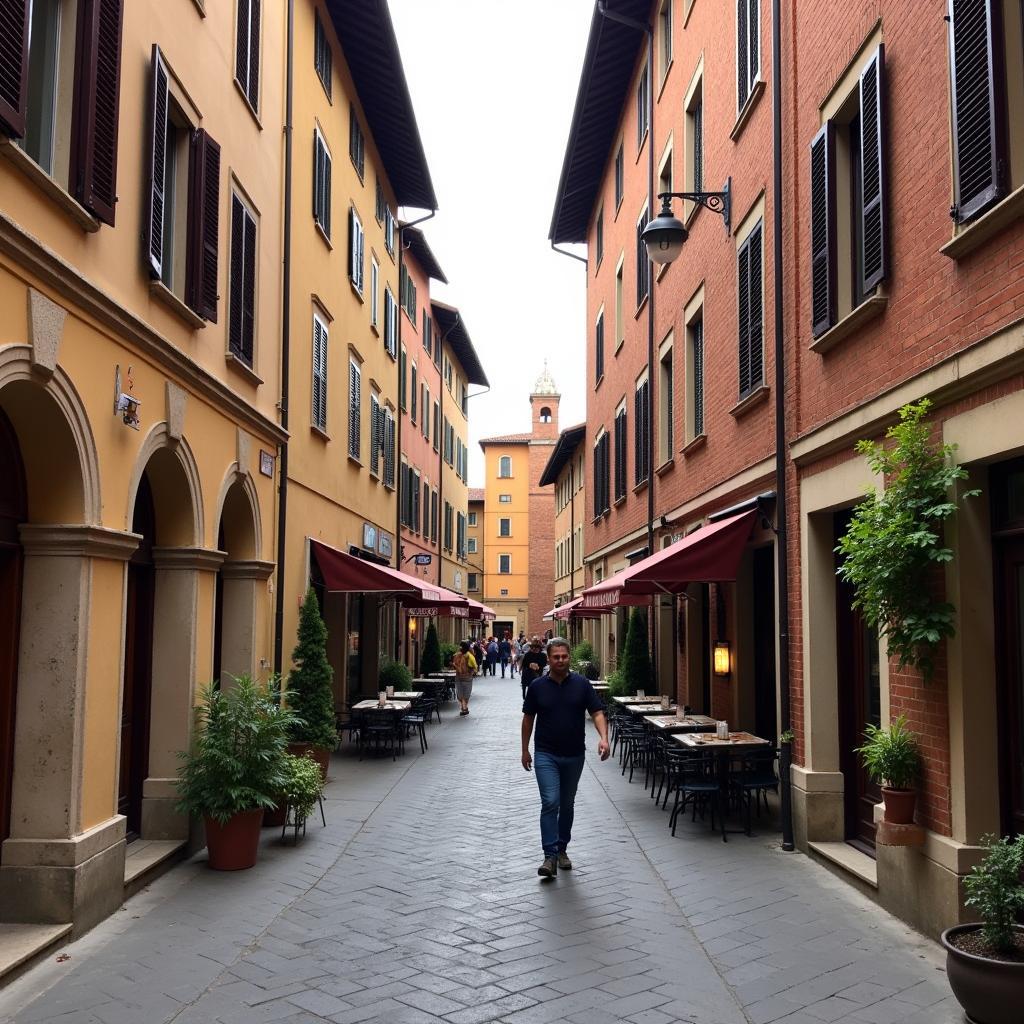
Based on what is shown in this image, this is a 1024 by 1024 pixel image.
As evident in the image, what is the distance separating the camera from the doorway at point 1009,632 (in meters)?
5.71

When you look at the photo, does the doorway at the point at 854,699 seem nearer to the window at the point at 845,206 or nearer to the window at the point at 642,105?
the window at the point at 845,206

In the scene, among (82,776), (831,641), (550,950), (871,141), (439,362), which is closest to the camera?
(550,950)

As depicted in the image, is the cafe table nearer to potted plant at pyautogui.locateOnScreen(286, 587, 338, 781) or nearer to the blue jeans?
the blue jeans

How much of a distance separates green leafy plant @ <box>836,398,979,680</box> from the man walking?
2522 millimetres

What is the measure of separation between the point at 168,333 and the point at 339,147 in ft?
31.9

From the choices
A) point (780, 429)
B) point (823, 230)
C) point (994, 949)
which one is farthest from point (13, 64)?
point (780, 429)

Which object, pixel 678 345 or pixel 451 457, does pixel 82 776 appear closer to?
pixel 678 345

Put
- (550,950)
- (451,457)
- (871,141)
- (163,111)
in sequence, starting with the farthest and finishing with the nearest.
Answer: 1. (451,457)
2. (163,111)
3. (871,141)
4. (550,950)

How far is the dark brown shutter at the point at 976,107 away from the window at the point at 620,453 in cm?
1504

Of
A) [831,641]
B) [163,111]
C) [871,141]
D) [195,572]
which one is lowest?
[831,641]

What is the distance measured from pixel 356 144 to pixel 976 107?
580 inches

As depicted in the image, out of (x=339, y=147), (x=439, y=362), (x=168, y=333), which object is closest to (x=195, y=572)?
(x=168, y=333)

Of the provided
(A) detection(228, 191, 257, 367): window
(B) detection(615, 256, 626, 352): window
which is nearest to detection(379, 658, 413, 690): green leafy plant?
(B) detection(615, 256, 626, 352): window

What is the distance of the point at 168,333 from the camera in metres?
8.27
